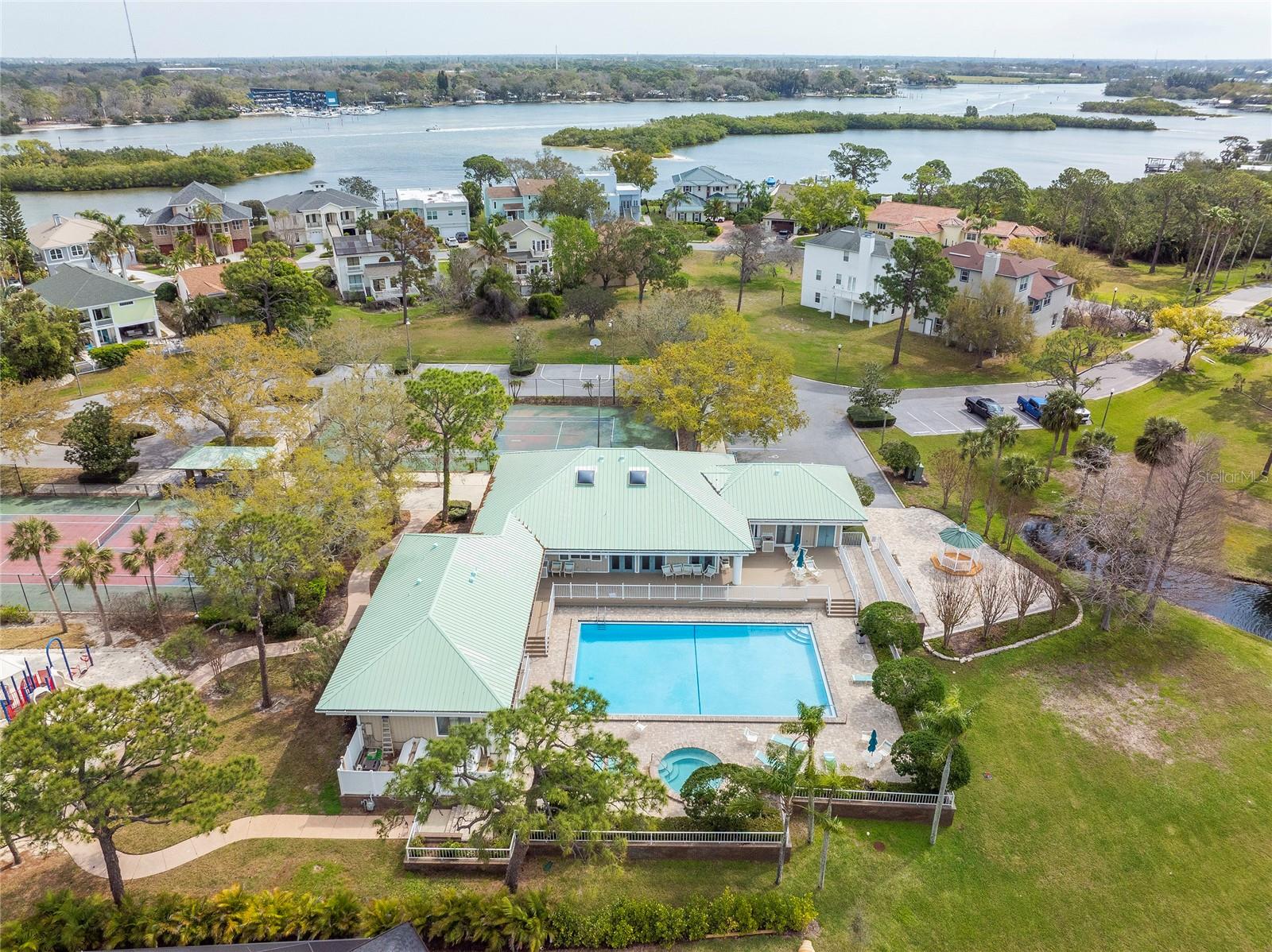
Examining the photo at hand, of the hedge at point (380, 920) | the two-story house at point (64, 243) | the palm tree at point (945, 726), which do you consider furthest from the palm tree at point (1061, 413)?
the two-story house at point (64, 243)

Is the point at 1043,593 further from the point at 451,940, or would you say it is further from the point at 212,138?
the point at 212,138

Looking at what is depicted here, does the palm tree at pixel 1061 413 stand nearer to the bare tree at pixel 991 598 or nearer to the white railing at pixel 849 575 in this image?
the bare tree at pixel 991 598

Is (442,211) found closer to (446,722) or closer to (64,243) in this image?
(64,243)

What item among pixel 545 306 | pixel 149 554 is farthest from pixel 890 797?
pixel 545 306

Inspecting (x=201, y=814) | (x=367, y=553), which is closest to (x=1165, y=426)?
(x=367, y=553)

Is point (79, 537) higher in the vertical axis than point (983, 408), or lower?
lower

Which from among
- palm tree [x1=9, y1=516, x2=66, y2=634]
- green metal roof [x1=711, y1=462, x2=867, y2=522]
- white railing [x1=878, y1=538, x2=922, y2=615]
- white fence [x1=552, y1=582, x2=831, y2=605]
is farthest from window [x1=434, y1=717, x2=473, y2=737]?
white railing [x1=878, y1=538, x2=922, y2=615]
